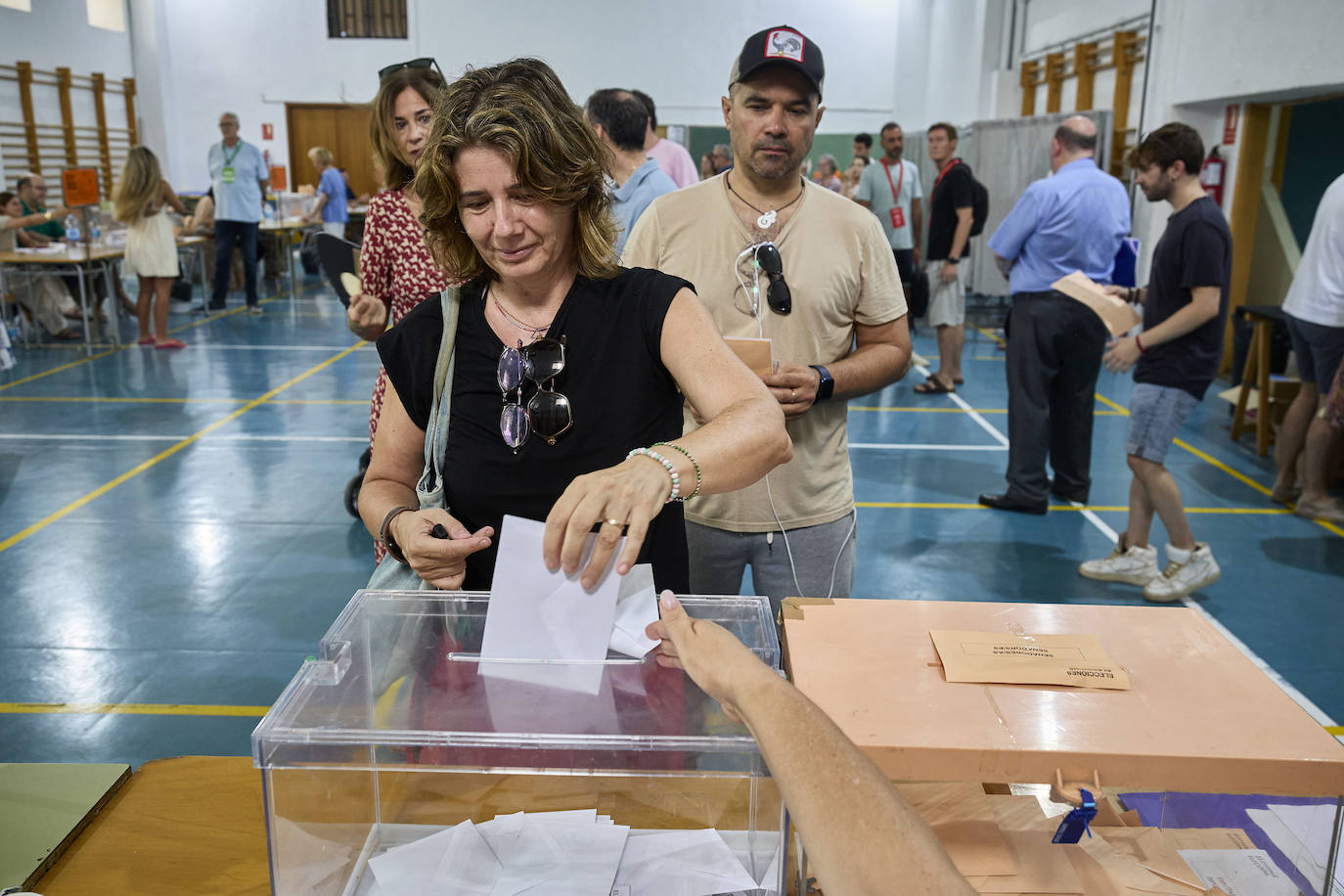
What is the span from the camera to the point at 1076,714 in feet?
3.64

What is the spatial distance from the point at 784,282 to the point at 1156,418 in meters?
2.56

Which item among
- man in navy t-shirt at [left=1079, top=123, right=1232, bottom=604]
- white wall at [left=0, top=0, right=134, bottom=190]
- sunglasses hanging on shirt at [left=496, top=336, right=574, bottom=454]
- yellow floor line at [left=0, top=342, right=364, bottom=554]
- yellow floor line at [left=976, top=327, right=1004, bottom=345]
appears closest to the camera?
sunglasses hanging on shirt at [left=496, top=336, right=574, bottom=454]

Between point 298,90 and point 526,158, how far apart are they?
62.8ft

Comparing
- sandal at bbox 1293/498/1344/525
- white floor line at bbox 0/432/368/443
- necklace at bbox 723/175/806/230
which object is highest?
necklace at bbox 723/175/806/230

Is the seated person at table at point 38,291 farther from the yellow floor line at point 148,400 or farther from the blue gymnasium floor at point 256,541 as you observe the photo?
the yellow floor line at point 148,400

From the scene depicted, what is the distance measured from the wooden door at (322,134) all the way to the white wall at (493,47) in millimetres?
268

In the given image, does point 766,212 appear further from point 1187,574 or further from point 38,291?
point 38,291

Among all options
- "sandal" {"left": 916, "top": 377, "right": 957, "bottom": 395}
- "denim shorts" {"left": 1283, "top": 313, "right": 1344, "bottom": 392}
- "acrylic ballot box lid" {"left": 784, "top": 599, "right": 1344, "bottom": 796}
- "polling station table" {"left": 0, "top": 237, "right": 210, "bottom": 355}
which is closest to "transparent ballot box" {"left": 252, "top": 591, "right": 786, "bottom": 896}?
"acrylic ballot box lid" {"left": 784, "top": 599, "right": 1344, "bottom": 796}

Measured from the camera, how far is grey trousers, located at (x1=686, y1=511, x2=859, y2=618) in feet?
7.68

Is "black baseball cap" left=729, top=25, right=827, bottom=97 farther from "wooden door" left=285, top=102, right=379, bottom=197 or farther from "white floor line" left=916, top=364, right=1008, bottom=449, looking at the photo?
"wooden door" left=285, top=102, right=379, bottom=197

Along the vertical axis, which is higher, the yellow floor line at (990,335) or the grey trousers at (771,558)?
the grey trousers at (771,558)

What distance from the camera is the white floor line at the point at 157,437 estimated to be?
21.6ft

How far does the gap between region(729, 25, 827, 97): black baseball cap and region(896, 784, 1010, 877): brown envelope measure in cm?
156

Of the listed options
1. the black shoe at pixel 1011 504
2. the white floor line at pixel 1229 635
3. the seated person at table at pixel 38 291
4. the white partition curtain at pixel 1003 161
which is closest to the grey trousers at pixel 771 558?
the white floor line at pixel 1229 635
